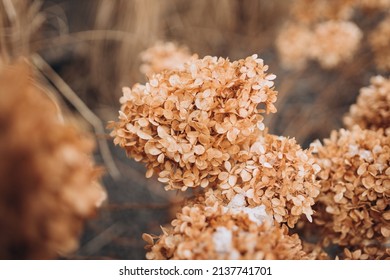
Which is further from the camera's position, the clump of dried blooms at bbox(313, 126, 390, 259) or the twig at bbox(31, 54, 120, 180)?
the twig at bbox(31, 54, 120, 180)

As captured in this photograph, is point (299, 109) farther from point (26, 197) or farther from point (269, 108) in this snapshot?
point (26, 197)

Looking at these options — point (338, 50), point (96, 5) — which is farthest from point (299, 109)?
point (96, 5)

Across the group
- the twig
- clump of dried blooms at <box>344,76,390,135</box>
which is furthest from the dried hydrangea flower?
the twig

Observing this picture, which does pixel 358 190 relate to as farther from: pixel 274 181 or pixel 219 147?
pixel 219 147

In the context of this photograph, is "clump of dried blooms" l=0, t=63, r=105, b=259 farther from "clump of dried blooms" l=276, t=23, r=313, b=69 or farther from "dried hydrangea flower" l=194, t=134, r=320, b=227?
"clump of dried blooms" l=276, t=23, r=313, b=69

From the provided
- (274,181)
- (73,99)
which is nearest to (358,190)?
(274,181)
